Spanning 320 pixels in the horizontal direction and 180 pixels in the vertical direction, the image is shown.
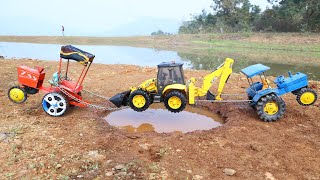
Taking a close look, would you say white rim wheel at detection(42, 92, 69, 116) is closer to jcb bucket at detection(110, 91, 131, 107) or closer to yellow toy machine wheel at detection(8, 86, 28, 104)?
yellow toy machine wheel at detection(8, 86, 28, 104)

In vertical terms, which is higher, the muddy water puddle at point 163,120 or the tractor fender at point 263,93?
the tractor fender at point 263,93

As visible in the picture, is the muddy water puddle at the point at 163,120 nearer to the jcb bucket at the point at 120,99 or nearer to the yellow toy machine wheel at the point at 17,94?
the jcb bucket at the point at 120,99

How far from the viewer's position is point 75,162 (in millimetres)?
6371

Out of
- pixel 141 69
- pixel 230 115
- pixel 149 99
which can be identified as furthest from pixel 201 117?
pixel 141 69

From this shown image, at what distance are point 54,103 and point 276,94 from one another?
21.6ft

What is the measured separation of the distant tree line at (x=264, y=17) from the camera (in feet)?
135

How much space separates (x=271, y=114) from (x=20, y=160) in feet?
21.9

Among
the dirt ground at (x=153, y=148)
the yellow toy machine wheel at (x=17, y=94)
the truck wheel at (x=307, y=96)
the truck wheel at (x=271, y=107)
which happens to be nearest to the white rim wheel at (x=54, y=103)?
the dirt ground at (x=153, y=148)

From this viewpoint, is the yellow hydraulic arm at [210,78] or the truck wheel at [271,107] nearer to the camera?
the truck wheel at [271,107]

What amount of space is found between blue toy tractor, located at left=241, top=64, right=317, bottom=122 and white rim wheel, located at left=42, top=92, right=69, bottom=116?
5.57 meters

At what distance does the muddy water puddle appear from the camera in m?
8.78

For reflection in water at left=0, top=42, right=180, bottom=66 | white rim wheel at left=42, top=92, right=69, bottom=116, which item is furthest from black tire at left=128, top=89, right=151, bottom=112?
reflection in water at left=0, top=42, right=180, bottom=66

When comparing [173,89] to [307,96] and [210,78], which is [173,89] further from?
[307,96]

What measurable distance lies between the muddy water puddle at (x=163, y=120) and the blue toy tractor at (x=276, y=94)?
4.39 ft
